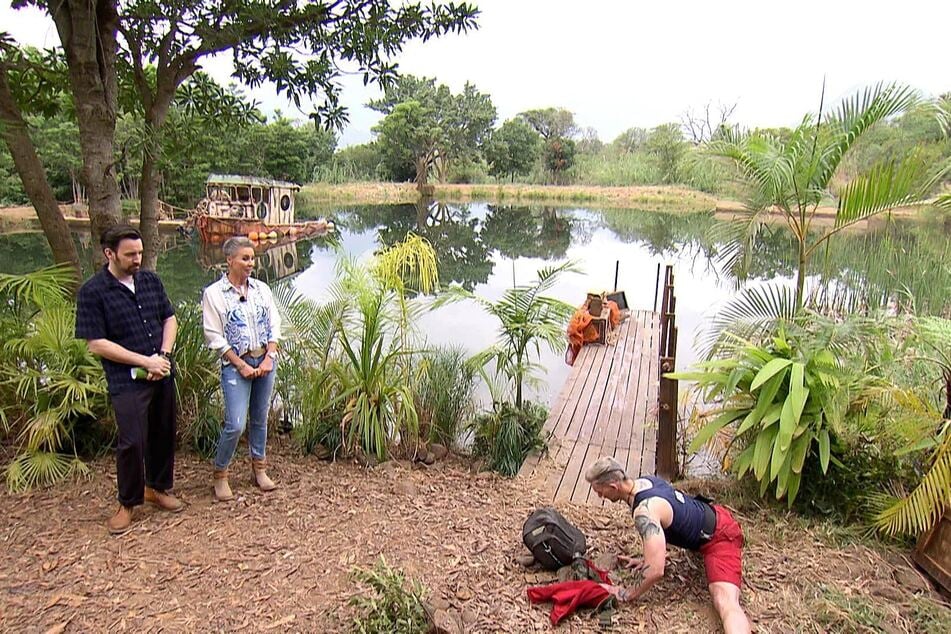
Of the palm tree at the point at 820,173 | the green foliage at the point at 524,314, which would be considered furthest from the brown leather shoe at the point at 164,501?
the palm tree at the point at 820,173

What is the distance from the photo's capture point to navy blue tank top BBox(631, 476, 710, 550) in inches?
93.4

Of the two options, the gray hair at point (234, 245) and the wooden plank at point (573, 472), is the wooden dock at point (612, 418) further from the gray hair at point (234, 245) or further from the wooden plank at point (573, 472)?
the gray hair at point (234, 245)

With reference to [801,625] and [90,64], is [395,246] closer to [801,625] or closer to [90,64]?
[90,64]

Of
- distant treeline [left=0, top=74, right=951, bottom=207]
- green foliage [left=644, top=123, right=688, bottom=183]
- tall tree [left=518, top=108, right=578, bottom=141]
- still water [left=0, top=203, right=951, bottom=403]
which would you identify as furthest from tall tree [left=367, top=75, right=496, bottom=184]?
green foliage [left=644, top=123, right=688, bottom=183]

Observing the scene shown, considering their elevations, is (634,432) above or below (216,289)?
below

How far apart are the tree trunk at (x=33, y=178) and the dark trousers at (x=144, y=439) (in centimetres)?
158

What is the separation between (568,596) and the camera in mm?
2211

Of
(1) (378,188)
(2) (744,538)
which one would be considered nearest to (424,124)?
(1) (378,188)

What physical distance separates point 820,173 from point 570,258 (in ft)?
40.3

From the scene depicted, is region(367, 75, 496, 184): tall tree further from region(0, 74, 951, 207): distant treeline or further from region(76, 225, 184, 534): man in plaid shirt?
region(76, 225, 184, 534): man in plaid shirt

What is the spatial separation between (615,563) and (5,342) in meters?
3.38

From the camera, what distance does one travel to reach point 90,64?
329 centimetres

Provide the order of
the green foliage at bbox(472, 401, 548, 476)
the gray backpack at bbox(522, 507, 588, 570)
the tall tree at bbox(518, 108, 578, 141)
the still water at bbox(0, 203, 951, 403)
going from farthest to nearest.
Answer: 1. the tall tree at bbox(518, 108, 578, 141)
2. the still water at bbox(0, 203, 951, 403)
3. the green foliage at bbox(472, 401, 548, 476)
4. the gray backpack at bbox(522, 507, 588, 570)

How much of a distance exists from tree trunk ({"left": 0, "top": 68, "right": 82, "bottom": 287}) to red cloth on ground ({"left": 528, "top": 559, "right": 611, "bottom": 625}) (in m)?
3.40
